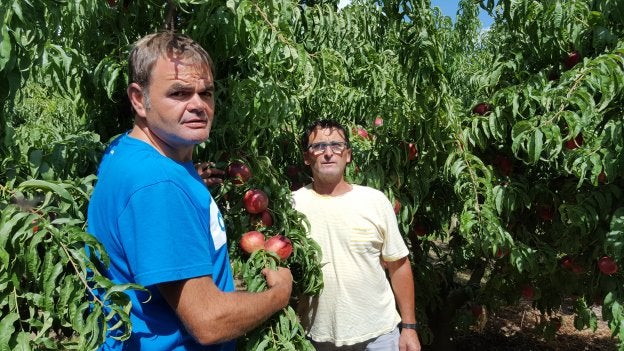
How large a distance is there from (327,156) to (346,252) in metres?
0.37

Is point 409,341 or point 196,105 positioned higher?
point 196,105

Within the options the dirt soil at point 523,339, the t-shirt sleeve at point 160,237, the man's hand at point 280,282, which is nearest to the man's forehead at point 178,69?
the t-shirt sleeve at point 160,237

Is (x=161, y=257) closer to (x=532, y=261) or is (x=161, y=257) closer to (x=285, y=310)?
(x=285, y=310)

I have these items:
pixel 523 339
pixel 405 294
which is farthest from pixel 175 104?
pixel 523 339

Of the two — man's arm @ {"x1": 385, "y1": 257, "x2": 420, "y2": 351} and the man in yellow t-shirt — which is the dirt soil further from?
the man in yellow t-shirt

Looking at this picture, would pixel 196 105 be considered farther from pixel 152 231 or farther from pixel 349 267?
pixel 349 267

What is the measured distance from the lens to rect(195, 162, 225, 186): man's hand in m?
1.66

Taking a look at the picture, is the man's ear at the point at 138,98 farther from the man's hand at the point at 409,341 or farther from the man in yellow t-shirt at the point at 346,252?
the man's hand at the point at 409,341

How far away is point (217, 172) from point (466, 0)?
16.6 ft

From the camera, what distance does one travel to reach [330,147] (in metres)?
2.15

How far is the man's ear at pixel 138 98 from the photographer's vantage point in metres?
1.25

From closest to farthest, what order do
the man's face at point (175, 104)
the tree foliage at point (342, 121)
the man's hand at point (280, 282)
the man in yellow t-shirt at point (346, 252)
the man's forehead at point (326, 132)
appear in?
the tree foliage at point (342, 121) → the man's face at point (175, 104) → the man's hand at point (280, 282) → the man in yellow t-shirt at point (346, 252) → the man's forehead at point (326, 132)

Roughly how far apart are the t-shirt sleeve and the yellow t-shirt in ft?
3.28

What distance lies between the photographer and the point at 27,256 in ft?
3.27
